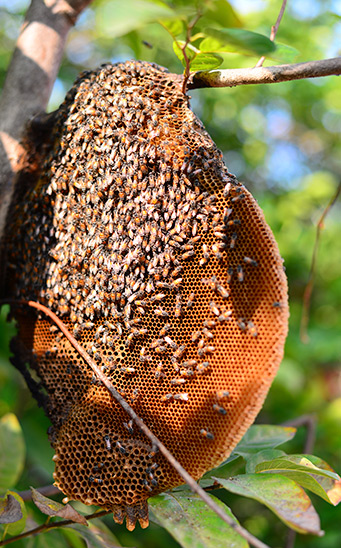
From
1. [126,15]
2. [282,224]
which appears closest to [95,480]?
[126,15]

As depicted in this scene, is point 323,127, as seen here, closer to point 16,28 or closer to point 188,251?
point 16,28

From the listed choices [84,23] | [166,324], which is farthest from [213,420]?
[84,23]

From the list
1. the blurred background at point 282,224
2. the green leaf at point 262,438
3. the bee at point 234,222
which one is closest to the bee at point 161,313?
the bee at point 234,222

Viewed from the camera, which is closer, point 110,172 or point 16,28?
point 110,172

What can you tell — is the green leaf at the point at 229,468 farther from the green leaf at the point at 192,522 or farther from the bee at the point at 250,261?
the bee at the point at 250,261

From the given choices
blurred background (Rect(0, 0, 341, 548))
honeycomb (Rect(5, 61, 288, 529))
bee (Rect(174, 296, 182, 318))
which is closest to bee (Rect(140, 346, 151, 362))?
honeycomb (Rect(5, 61, 288, 529))

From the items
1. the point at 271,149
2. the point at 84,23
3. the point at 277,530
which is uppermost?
the point at 84,23

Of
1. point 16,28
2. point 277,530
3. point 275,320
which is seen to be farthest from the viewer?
point 16,28

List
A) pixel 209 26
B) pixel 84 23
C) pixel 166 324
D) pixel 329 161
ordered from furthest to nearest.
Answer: pixel 329 161, pixel 84 23, pixel 166 324, pixel 209 26
